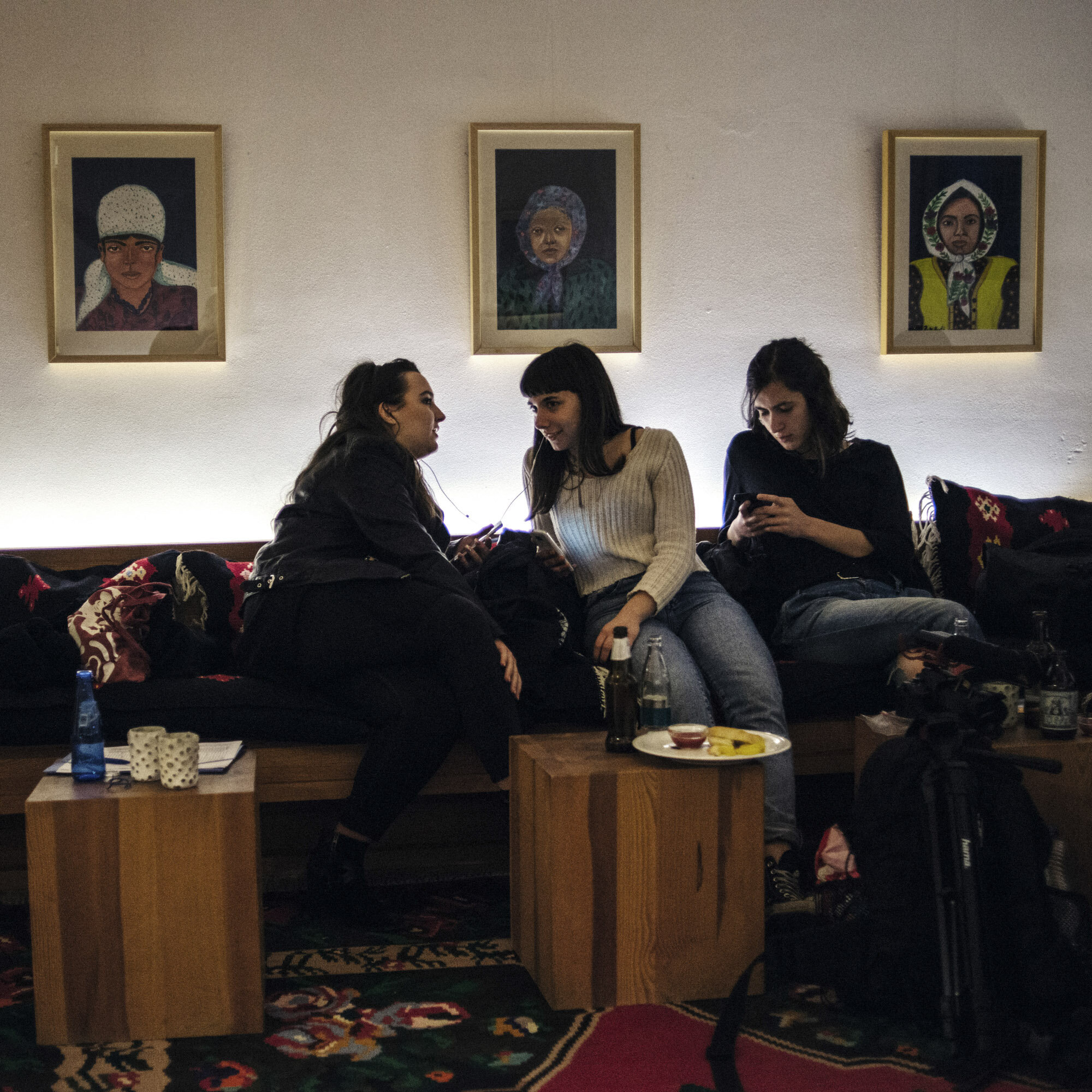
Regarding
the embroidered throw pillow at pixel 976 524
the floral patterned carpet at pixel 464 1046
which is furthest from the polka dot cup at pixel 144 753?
the embroidered throw pillow at pixel 976 524

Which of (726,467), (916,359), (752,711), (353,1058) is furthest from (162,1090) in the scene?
(916,359)

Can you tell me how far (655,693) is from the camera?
2299mm

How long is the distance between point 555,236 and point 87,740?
1993 mm

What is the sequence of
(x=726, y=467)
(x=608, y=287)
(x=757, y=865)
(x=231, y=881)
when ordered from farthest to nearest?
(x=608, y=287) < (x=726, y=467) < (x=757, y=865) < (x=231, y=881)

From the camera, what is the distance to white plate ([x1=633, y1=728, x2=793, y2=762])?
1.98 m

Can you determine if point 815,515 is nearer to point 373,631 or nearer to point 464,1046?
point 373,631

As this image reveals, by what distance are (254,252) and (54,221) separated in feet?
1.73

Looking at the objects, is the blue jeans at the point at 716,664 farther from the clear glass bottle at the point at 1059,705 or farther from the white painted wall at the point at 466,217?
the white painted wall at the point at 466,217

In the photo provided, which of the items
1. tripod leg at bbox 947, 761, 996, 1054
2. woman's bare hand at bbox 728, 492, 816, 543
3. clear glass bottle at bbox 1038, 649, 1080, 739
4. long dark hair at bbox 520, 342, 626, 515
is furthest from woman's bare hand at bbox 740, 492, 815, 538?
tripod leg at bbox 947, 761, 996, 1054

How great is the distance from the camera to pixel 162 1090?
172cm

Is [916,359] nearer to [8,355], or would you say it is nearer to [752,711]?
[752,711]

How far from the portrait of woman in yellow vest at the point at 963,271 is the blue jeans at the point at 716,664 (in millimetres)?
1316

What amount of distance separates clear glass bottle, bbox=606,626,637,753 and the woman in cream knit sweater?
17.8 inches

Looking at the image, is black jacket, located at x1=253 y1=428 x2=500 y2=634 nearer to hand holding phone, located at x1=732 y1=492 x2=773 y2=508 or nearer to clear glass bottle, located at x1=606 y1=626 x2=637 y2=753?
clear glass bottle, located at x1=606 y1=626 x2=637 y2=753
